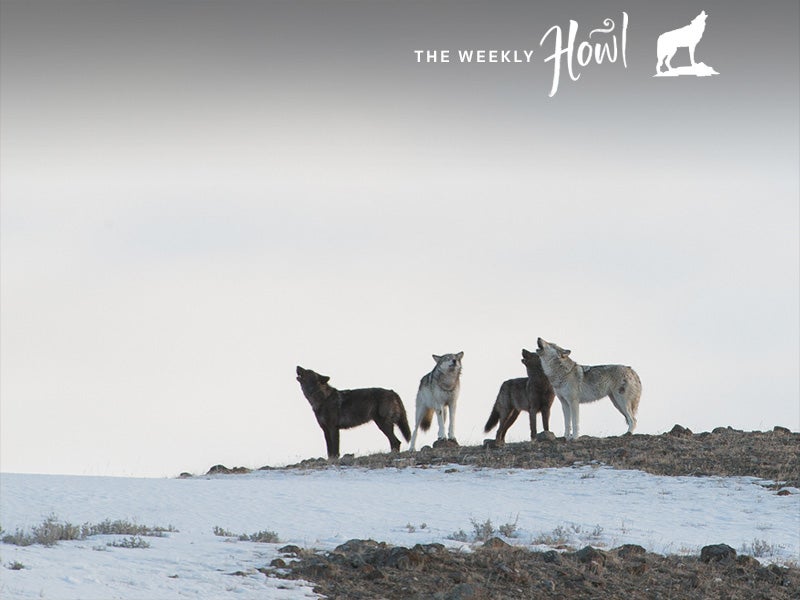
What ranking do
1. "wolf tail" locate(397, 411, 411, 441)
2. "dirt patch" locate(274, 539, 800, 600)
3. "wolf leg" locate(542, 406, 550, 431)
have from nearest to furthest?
"dirt patch" locate(274, 539, 800, 600) → "wolf leg" locate(542, 406, 550, 431) → "wolf tail" locate(397, 411, 411, 441)

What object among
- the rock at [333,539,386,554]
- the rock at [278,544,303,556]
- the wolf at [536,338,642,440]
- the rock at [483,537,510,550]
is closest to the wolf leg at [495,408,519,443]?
the wolf at [536,338,642,440]

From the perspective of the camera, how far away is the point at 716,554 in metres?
11.1

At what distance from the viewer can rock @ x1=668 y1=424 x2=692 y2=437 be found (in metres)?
21.8

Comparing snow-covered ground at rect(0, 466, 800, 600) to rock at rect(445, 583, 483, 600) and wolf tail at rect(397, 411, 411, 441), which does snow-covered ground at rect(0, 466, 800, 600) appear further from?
wolf tail at rect(397, 411, 411, 441)

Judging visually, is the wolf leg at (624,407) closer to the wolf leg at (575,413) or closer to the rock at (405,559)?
the wolf leg at (575,413)

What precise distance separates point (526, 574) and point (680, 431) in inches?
512

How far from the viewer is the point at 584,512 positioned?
14.4 m

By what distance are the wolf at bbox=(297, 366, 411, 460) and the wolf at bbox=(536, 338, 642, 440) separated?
3.70 meters

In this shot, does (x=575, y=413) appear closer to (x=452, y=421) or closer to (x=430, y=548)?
(x=452, y=421)

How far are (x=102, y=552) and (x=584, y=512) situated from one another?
6836 mm

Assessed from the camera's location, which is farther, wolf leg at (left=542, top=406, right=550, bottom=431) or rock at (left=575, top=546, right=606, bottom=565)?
wolf leg at (left=542, top=406, right=550, bottom=431)

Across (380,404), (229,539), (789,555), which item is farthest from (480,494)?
(380,404)

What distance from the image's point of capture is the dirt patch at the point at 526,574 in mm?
9336

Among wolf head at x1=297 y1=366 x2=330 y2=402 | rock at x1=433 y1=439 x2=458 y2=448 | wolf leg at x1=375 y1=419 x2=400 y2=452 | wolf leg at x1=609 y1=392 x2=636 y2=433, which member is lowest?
rock at x1=433 y1=439 x2=458 y2=448
